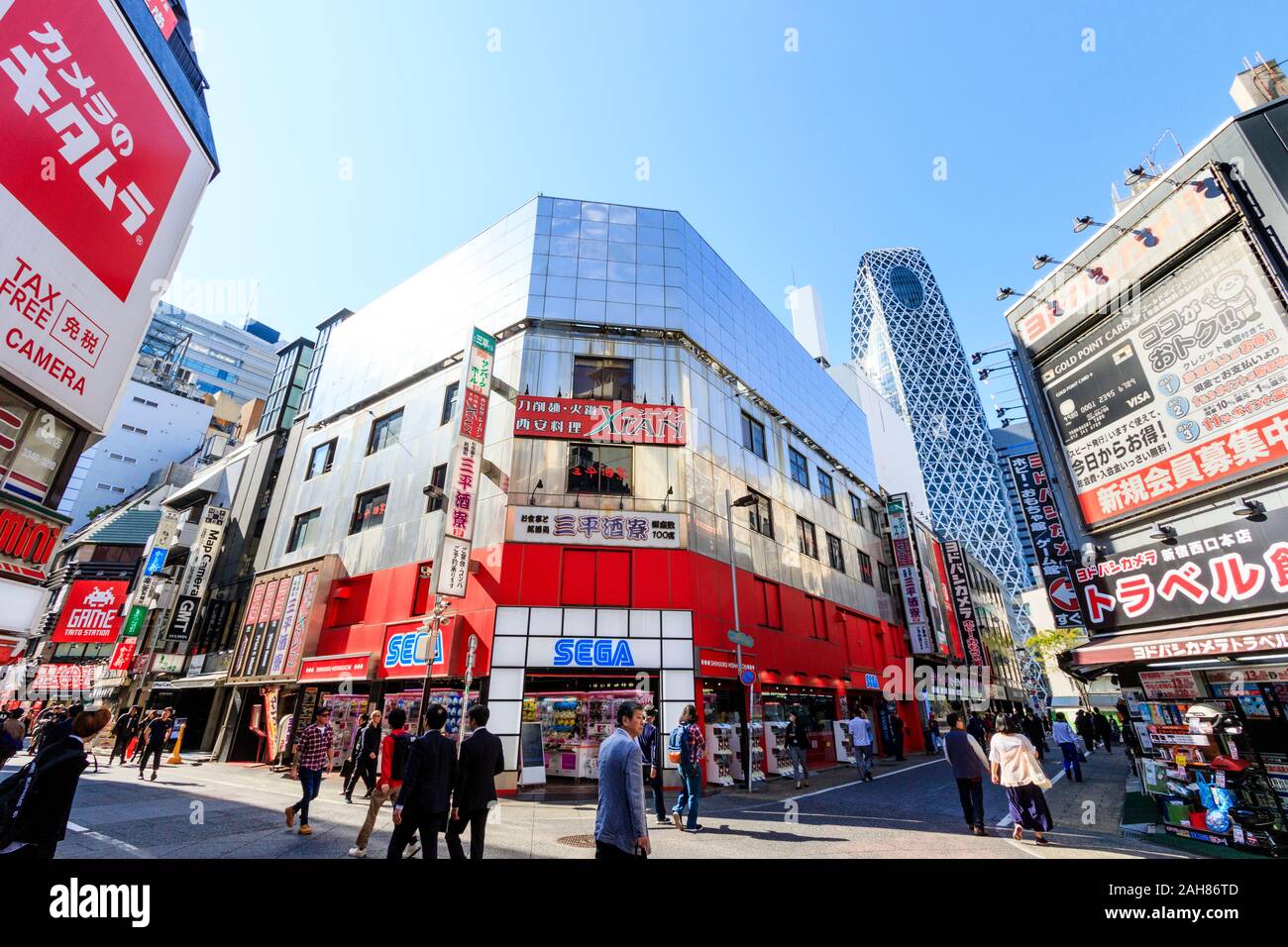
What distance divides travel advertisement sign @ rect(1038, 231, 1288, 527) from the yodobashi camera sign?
2203 centimetres

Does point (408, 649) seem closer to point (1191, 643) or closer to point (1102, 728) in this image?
point (1191, 643)

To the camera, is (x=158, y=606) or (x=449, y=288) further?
(x=158, y=606)

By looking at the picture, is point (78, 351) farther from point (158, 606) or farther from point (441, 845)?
point (158, 606)

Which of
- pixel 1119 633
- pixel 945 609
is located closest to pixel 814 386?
pixel 945 609

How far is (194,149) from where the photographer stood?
14.8m

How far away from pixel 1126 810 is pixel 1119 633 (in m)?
3.82

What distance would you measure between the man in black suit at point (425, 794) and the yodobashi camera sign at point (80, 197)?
1143 cm

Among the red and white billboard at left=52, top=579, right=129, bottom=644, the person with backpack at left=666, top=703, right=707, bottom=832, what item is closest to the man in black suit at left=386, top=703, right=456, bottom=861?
the person with backpack at left=666, top=703, right=707, bottom=832

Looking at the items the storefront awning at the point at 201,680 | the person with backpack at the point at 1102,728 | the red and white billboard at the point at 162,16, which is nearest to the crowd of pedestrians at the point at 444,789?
the red and white billboard at the point at 162,16

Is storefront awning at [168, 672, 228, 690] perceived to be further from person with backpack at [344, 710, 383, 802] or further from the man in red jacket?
the man in red jacket

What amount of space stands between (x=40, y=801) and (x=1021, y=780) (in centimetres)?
1195

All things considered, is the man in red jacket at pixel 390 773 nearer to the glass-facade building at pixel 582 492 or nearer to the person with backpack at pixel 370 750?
the person with backpack at pixel 370 750

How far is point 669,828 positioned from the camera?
10133 mm

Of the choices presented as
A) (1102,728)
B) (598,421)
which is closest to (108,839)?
(598,421)
